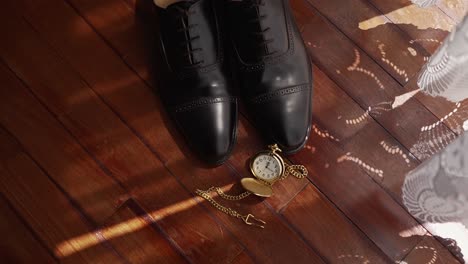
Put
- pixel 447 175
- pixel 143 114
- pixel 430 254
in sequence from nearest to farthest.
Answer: pixel 447 175 → pixel 430 254 → pixel 143 114

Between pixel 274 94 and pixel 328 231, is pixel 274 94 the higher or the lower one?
the higher one

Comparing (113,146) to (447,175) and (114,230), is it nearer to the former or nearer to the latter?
(114,230)

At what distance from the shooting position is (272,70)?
1046 mm

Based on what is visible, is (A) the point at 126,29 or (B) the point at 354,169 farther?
(A) the point at 126,29

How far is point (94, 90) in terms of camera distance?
1.14m

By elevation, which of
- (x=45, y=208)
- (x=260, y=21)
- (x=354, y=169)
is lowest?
(x=354, y=169)

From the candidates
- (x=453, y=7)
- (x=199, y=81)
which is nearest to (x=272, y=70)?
(x=199, y=81)

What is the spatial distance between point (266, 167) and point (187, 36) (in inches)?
12.6

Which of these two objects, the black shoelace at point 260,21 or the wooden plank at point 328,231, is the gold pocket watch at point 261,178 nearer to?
the wooden plank at point 328,231

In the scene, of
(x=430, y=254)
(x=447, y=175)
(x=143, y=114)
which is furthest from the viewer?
(x=143, y=114)

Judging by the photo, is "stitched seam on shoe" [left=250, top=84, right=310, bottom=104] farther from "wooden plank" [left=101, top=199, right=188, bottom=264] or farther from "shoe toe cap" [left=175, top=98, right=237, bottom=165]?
"wooden plank" [left=101, top=199, right=188, bottom=264]

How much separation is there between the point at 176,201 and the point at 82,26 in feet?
1.57

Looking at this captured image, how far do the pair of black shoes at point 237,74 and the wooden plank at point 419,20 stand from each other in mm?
256

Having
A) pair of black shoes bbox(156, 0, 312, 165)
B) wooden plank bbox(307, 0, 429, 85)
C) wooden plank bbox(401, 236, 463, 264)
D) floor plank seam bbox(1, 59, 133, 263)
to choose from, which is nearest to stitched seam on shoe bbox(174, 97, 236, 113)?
pair of black shoes bbox(156, 0, 312, 165)
